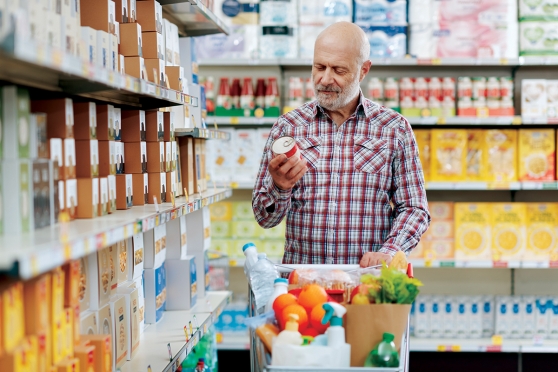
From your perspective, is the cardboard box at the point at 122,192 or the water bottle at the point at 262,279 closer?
the water bottle at the point at 262,279

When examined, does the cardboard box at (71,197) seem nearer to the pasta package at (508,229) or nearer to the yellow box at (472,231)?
the yellow box at (472,231)

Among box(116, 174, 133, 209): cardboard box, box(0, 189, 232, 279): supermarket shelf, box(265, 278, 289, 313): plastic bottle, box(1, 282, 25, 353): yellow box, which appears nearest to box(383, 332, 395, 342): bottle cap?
box(265, 278, 289, 313): plastic bottle

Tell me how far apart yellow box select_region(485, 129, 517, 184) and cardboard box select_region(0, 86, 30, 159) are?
3.45 m

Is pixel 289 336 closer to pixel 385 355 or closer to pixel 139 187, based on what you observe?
pixel 385 355

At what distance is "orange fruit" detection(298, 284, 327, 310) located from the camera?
1.93m

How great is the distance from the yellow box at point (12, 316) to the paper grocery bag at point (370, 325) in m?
0.80

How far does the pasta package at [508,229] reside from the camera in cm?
459

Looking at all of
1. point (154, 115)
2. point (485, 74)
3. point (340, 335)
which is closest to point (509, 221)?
point (485, 74)

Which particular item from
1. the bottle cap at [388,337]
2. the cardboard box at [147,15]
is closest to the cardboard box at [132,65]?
the cardboard box at [147,15]

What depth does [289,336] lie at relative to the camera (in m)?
1.77

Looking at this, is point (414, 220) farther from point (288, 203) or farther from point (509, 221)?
point (509, 221)

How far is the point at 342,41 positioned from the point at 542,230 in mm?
2377

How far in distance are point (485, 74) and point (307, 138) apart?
8.13 ft

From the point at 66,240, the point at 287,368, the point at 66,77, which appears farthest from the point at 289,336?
the point at 66,77
